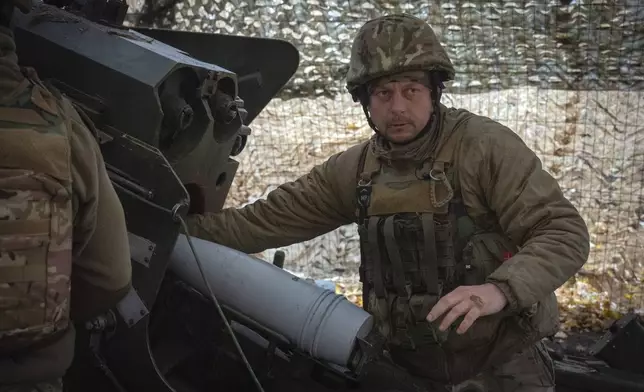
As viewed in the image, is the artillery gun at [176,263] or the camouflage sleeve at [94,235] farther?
the artillery gun at [176,263]

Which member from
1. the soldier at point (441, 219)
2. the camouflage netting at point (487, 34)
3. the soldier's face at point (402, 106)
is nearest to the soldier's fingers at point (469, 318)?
the soldier at point (441, 219)

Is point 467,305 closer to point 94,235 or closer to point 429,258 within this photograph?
point 429,258

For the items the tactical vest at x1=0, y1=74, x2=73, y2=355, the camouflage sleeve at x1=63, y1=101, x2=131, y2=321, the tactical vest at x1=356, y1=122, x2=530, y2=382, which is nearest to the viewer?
the tactical vest at x1=0, y1=74, x2=73, y2=355

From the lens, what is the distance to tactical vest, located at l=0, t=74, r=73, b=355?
5.54 ft

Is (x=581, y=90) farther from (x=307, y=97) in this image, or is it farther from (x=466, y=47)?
(x=307, y=97)

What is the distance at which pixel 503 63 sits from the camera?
6.10m

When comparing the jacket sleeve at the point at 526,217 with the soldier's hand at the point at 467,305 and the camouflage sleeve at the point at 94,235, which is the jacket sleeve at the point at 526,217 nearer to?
the soldier's hand at the point at 467,305

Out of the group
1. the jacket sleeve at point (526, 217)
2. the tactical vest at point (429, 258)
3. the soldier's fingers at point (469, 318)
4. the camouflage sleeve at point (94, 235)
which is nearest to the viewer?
the camouflage sleeve at point (94, 235)

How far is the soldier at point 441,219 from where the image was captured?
2.53 meters

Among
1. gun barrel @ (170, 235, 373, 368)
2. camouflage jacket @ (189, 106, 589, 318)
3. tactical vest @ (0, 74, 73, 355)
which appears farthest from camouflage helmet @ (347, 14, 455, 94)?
tactical vest @ (0, 74, 73, 355)

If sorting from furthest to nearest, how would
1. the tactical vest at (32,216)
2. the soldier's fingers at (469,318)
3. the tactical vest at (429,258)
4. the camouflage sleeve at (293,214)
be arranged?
1. the camouflage sleeve at (293,214)
2. the tactical vest at (429,258)
3. the soldier's fingers at (469,318)
4. the tactical vest at (32,216)

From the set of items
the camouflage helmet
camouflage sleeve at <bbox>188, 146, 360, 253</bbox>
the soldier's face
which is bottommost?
camouflage sleeve at <bbox>188, 146, 360, 253</bbox>

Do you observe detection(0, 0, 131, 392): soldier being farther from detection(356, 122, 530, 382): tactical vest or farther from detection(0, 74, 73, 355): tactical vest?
detection(356, 122, 530, 382): tactical vest

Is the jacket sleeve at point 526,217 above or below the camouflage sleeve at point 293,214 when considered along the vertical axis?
above
